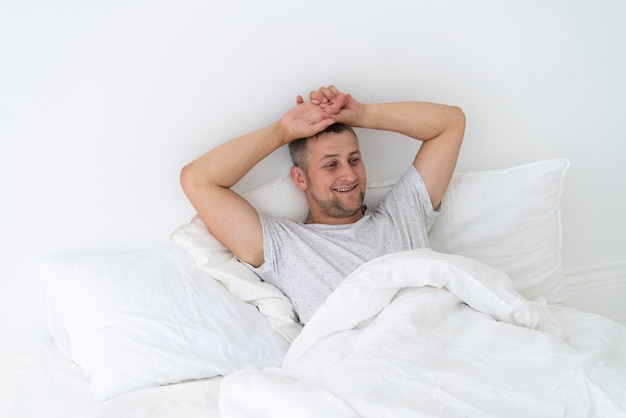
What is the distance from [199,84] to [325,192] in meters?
0.48

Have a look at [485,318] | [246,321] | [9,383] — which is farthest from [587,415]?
[9,383]

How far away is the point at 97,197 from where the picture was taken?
1.89m

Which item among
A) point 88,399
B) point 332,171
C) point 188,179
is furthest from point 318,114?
point 88,399

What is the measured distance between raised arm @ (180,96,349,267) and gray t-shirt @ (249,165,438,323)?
0.05m

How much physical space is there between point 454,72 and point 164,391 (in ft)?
4.41

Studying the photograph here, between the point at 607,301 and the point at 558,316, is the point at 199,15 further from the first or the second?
the point at 607,301

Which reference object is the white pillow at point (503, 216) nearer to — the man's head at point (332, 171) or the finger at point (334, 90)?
the man's head at point (332, 171)

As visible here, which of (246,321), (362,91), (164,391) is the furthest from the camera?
(362,91)

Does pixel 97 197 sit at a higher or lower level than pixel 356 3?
lower

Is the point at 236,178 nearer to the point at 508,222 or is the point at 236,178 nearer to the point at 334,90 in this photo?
the point at 334,90

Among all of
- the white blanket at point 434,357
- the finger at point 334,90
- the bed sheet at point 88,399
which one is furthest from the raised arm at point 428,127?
the bed sheet at point 88,399

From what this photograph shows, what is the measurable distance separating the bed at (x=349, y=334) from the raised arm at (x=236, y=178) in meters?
0.06

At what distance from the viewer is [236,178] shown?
6.32ft

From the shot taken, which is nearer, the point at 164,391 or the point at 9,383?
the point at 164,391
